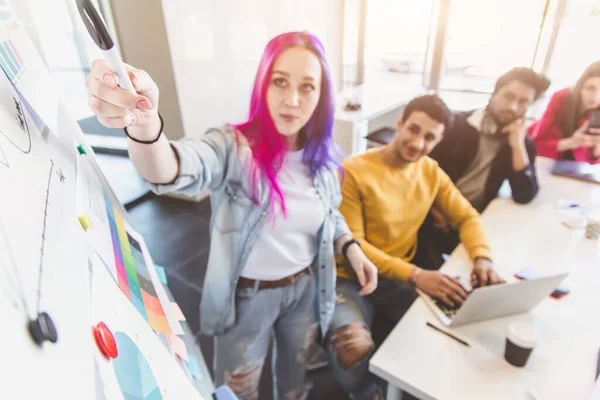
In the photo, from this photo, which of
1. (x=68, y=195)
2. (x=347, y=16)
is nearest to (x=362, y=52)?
(x=347, y=16)

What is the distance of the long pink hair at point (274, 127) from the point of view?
3.02ft

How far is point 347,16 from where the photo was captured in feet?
13.9

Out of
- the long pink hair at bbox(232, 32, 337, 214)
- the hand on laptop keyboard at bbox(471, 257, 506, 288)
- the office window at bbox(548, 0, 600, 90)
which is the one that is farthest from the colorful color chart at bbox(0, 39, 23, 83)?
the office window at bbox(548, 0, 600, 90)

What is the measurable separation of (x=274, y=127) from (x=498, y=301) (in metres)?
0.72

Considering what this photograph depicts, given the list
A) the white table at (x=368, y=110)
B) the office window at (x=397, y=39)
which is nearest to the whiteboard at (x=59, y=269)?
the white table at (x=368, y=110)

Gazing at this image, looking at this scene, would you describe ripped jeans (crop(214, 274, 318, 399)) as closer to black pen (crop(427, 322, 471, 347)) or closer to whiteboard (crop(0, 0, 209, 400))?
black pen (crop(427, 322, 471, 347))

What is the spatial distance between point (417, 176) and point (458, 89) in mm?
1058

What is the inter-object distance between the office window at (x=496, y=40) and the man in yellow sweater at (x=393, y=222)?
0.44 m

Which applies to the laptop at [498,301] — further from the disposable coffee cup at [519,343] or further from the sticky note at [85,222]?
the sticky note at [85,222]

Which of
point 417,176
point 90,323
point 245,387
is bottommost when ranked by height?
point 245,387

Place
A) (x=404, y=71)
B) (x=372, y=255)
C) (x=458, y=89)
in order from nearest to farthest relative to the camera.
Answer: (x=372, y=255), (x=458, y=89), (x=404, y=71)

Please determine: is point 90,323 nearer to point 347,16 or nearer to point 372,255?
point 372,255

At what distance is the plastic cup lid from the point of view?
0.81 m

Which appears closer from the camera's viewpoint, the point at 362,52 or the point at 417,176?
the point at 417,176
